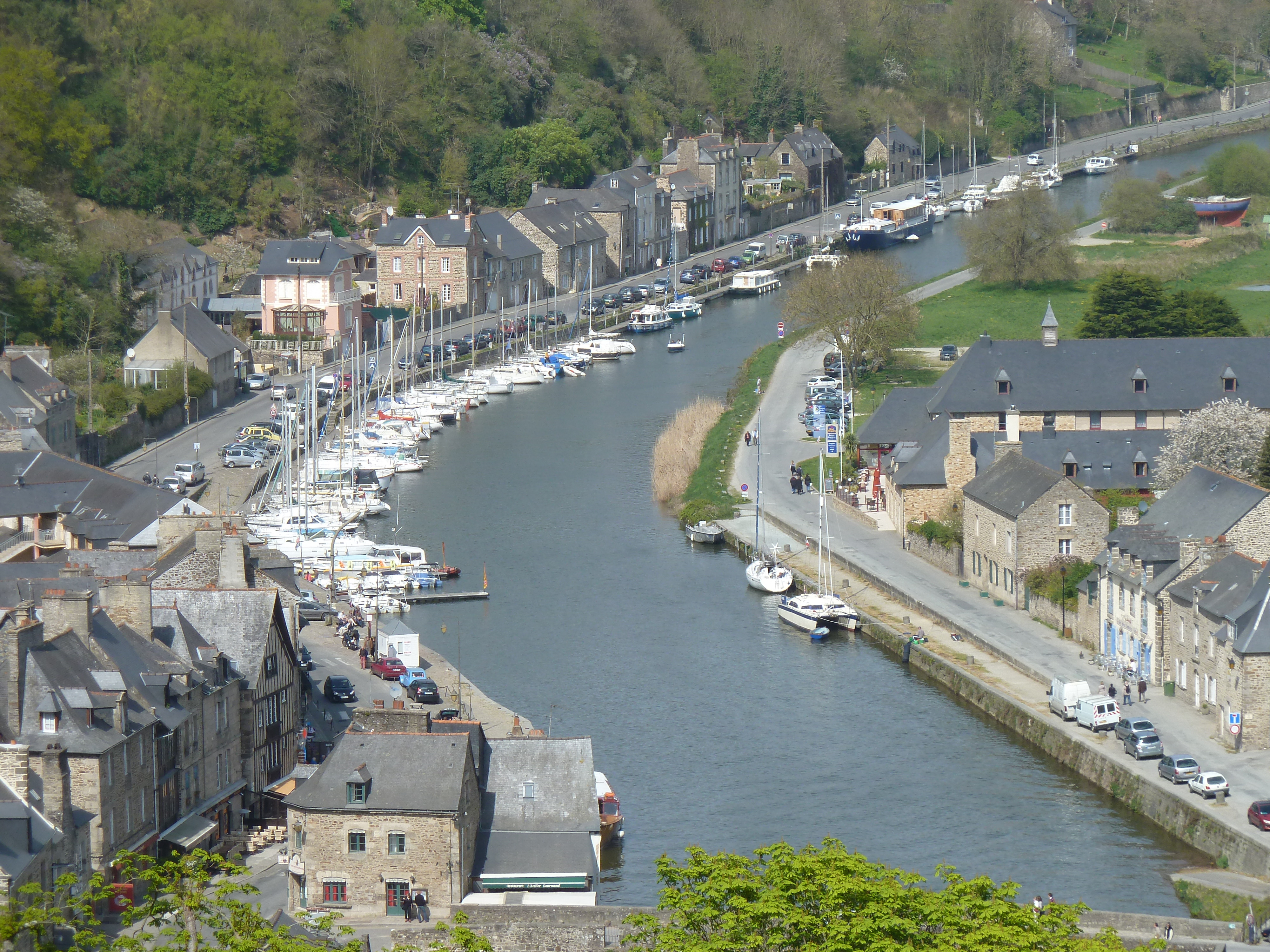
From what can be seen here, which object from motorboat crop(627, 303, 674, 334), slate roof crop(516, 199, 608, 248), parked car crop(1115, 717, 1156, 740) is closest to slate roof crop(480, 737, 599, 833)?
parked car crop(1115, 717, 1156, 740)

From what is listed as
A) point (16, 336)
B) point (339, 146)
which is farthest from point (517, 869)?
point (339, 146)

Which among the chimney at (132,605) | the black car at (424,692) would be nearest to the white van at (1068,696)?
the black car at (424,692)

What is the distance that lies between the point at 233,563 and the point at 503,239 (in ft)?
214

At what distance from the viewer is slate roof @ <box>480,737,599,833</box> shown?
3856 centimetres

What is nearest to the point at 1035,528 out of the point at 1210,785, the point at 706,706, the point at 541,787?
the point at 706,706

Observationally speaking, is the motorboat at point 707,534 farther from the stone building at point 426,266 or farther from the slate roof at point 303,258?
the stone building at point 426,266

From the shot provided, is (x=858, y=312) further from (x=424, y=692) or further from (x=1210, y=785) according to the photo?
(x=1210, y=785)

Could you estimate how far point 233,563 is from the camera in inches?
1842

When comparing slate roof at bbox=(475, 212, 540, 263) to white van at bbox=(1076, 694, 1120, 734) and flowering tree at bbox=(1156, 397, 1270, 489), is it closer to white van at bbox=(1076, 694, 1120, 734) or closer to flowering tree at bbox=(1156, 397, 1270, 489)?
flowering tree at bbox=(1156, 397, 1270, 489)

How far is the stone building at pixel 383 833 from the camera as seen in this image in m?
36.4

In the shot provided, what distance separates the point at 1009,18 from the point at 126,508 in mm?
133978

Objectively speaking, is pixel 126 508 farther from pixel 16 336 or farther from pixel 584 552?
pixel 16 336

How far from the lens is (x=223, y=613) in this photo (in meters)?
43.2

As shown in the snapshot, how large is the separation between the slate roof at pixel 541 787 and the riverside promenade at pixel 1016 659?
1190cm
